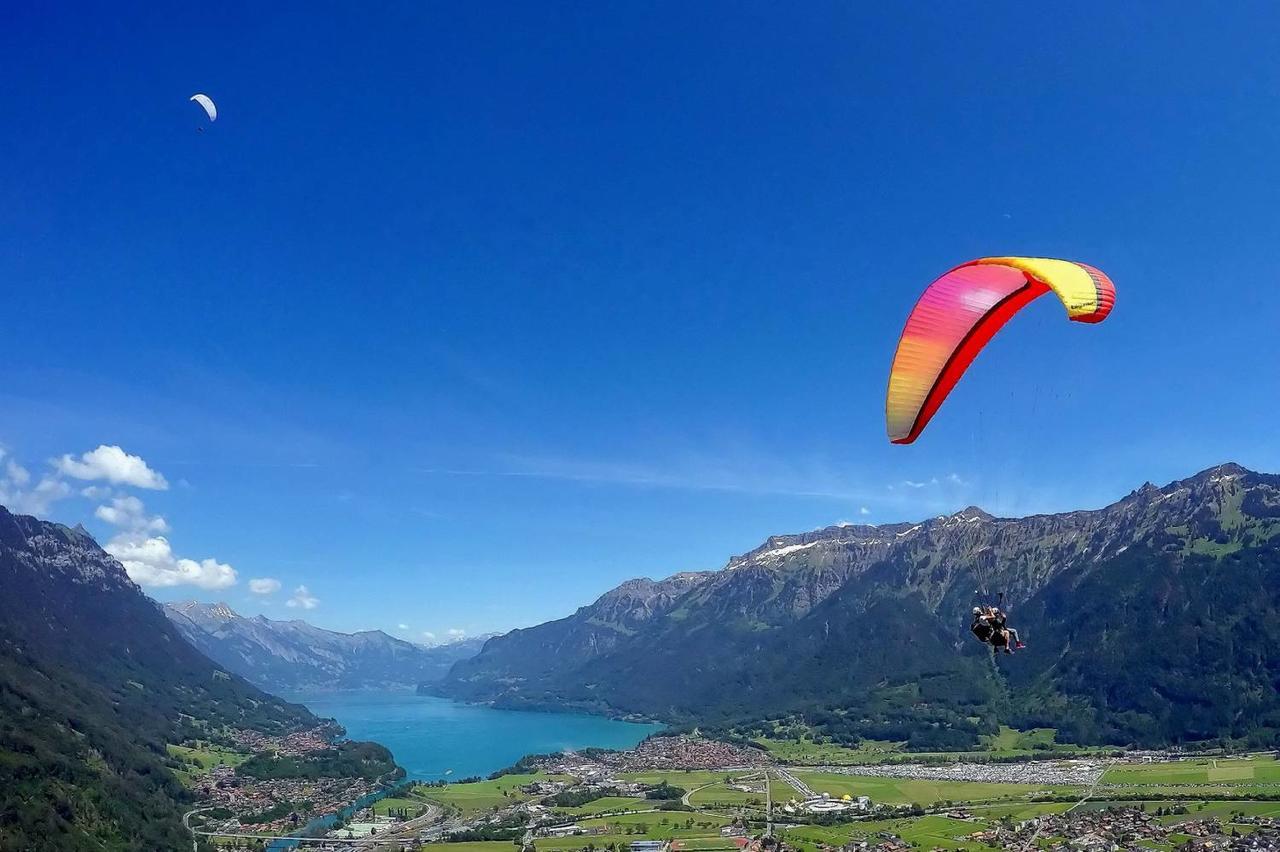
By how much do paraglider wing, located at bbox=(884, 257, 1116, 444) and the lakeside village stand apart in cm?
6788

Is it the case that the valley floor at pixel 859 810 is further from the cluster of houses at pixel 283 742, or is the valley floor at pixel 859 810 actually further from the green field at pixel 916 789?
the cluster of houses at pixel 283 742

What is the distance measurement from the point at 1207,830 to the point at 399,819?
8491 centimetres

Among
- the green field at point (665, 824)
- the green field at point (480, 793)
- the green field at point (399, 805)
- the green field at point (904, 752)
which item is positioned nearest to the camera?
the green field at point (665, 824)

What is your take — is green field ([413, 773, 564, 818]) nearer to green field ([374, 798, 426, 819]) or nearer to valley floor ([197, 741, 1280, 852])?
valley floor ([197, 741, 1280, 852])

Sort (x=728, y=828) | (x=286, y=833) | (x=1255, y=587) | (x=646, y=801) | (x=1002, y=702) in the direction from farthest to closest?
(x=1002, y=702) < (x=1255, y=587) < (x=646, y=801) < (x=286, y=833) < (x=728, y=828)

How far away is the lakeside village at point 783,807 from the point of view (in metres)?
79.9

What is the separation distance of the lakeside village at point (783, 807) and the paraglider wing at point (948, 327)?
67.9 metres

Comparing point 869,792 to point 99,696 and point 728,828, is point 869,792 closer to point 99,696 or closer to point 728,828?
point 728,828

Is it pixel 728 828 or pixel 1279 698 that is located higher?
pixel 1279 698

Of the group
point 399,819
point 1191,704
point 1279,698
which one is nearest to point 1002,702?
point 1191,704

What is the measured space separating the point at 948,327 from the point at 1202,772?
124 meters

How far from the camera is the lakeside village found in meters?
79.9

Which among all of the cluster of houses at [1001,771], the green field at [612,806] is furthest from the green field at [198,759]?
the cluster of houses at [1001,771]

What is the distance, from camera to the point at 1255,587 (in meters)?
168
